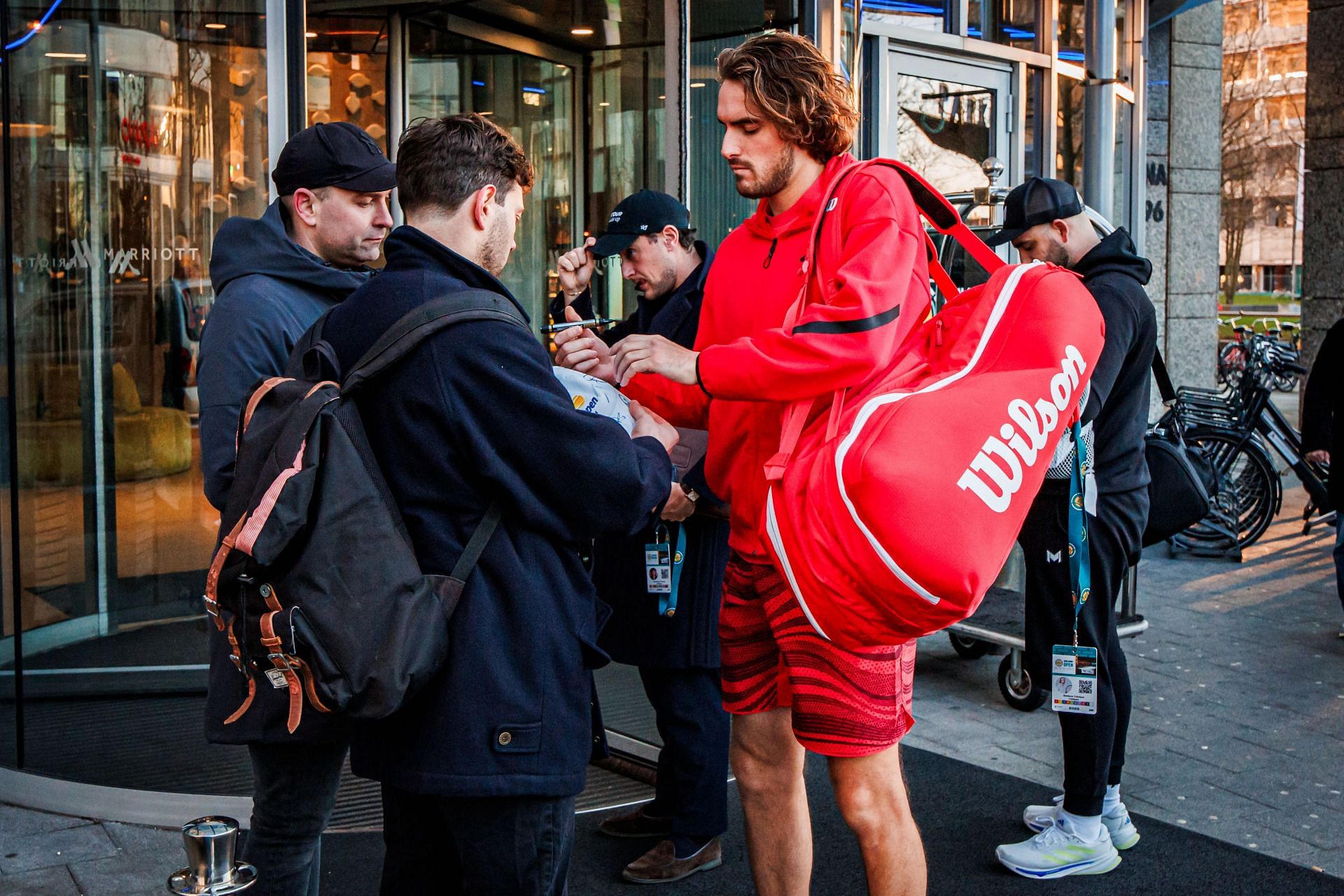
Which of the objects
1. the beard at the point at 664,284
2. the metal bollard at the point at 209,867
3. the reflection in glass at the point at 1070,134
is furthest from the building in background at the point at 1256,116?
the metal bollard at the point at 209,867

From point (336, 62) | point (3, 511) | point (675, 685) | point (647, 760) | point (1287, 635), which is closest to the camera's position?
point (675, 685)

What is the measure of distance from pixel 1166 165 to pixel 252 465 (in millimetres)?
10550

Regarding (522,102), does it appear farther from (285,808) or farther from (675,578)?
(285,808)

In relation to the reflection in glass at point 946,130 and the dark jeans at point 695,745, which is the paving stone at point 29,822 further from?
the reflection in glass at point 946,130

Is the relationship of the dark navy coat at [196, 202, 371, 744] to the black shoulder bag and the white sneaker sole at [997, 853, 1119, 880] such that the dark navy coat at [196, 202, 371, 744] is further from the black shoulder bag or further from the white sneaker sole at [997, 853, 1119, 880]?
the black shoulder bag

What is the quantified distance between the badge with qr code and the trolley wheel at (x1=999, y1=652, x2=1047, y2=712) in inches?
62.9

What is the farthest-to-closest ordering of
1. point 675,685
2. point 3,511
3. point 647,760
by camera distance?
point 3,511, point 647,760, point 675,685

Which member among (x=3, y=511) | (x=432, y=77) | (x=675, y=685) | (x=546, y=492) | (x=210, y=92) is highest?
(x=432, y=77)

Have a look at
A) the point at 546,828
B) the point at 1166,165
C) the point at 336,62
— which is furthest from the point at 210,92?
the point at 1166,165

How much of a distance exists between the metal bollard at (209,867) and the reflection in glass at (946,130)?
235 inches

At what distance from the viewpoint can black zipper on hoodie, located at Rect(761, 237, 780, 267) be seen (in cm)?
271

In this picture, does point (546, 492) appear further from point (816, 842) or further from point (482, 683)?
point (816, 842)

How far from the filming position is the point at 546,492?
6.92 ft

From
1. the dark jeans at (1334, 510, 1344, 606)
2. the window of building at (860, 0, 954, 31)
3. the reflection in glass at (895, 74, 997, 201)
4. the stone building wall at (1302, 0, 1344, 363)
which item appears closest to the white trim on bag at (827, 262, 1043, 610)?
the dark jeans at (1334, 510, 1344, 606)
